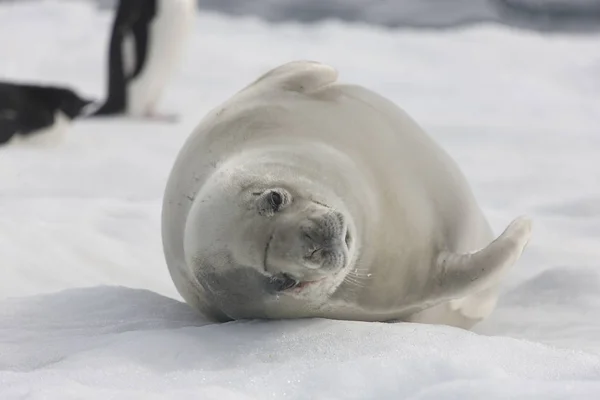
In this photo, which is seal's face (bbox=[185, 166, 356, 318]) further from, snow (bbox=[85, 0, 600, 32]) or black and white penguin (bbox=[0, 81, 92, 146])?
snow (bbox=[85, 0, 600, 32])

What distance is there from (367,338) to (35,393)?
19.7 inches

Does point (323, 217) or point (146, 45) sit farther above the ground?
point (323, 217)

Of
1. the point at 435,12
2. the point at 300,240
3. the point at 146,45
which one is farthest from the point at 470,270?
the point at 435,12

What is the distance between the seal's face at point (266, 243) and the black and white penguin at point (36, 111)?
10.1ft

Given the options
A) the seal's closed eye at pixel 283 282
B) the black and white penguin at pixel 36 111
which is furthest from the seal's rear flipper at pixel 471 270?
the black and white penguin at pixel 36 111

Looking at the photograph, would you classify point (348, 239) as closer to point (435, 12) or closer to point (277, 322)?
point (277, 322)

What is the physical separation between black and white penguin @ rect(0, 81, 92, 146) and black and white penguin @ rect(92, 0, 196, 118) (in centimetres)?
121

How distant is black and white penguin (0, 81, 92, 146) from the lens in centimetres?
439

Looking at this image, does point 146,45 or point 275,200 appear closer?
point 275,200

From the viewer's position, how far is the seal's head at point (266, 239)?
4.10ft

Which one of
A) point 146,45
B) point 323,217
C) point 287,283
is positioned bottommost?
point 146,45

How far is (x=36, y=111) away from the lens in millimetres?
4586

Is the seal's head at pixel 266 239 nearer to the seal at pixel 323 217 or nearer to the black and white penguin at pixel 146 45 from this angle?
the seal at pixel 323 217

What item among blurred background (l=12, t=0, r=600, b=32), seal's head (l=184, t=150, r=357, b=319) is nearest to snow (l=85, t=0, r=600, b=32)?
blurred background (l=12, t=0, r=600, b=32)
